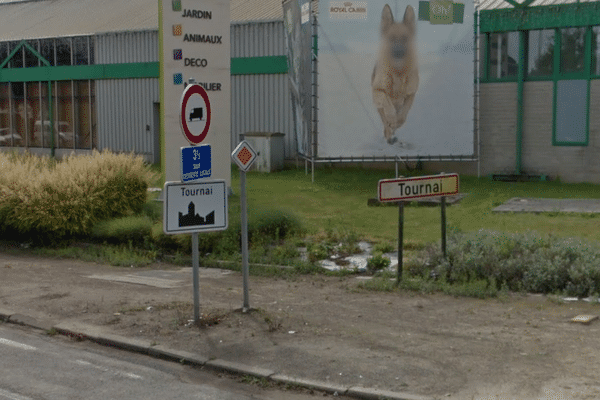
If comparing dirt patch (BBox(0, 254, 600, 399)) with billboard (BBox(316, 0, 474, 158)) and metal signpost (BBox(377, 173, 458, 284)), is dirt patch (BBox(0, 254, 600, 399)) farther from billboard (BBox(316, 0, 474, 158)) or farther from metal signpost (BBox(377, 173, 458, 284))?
billboard (BBox(316, 0, 474, 158))

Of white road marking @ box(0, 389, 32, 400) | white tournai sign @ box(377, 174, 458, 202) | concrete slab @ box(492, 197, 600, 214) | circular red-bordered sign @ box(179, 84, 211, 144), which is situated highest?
circular red-bordered sign @ box(179, 84, 211, 144)

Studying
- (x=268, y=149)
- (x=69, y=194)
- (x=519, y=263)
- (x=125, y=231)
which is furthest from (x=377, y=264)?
(x=268, y=149)

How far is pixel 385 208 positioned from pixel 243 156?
27.6 ft

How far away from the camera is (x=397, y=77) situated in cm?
2184

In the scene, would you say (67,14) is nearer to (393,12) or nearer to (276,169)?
(276,169)

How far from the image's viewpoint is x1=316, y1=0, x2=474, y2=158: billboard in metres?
21.7

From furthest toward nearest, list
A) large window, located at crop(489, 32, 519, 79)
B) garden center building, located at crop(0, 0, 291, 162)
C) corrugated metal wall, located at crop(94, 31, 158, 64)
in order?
corrugated metal wall, located at crop(94, 31, 158, 64) → garden center building, located at crop(0, 0, 291, 162) → large window, located at crop(489, 32, 519, 79)

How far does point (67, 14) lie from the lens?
1451 inches

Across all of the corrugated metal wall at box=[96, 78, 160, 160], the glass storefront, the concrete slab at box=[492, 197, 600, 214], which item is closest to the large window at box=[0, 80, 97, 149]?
the glass storefront

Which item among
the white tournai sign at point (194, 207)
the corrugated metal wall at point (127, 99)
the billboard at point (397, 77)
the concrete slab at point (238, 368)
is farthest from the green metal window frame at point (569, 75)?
the concrete slab at point (238, 368)

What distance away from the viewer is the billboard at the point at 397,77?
21703 mm

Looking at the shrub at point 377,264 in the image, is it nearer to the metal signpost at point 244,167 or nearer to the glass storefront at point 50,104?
the metal signpost at point 244,167

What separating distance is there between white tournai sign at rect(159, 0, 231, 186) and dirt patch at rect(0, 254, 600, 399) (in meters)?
5.84

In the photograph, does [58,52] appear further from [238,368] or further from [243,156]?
[238,368]
